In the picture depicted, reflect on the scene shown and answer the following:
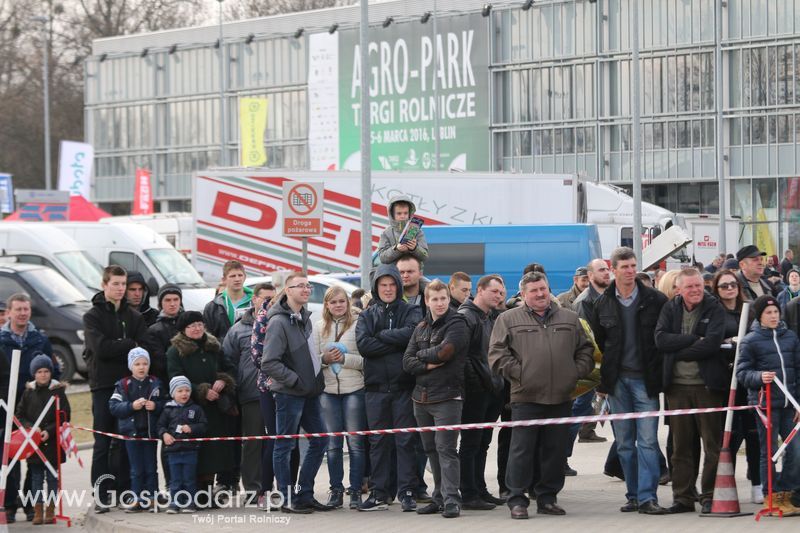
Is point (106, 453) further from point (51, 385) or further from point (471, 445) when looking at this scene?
point (471, 445)

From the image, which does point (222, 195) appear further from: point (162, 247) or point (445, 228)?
point (445, 228)

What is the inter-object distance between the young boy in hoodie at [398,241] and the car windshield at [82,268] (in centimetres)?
1523

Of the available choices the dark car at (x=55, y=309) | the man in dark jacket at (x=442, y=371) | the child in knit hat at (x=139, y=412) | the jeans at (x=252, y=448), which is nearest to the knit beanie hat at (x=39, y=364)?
the child in knit hat at (x=139, y=412)

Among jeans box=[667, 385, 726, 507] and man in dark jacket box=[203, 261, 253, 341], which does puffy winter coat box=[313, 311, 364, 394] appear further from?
jeans box=[667, 385, 726, 507]

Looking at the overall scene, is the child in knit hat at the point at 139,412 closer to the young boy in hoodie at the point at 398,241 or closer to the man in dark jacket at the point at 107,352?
the man in dark jacket at the point at 107,352

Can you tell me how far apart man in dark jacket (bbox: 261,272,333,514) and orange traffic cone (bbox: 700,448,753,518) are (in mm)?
3095

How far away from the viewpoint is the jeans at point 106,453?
1198cm

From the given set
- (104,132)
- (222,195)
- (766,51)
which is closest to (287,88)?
(104,132)

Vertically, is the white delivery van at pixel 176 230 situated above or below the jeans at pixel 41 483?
above

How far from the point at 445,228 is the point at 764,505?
63.1 ft

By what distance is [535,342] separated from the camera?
420 inches

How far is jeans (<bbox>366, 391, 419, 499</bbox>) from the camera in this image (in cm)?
1134

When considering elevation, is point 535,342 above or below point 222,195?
below

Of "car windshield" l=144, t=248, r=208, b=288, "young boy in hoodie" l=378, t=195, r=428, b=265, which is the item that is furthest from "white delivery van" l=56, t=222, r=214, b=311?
"young boy in hoodie" l=378, t=195, r=428, b=265
